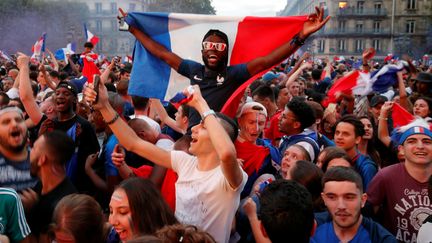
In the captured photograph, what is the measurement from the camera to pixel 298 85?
898cm

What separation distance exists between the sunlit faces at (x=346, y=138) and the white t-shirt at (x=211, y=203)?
189 cm

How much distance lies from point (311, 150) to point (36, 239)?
251cm

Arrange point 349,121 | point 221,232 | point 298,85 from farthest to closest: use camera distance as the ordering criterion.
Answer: point 298,85
point 349,121
point 221,232

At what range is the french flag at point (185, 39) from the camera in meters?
5.03

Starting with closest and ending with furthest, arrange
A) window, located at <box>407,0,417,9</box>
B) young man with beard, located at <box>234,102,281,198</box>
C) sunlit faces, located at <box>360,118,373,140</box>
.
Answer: young man with beard, located at <box>234,102,281,198</box> < sunlit faces, located at <box>360,118,373,140</box> < window, located at <box>407,0,417,9</box>

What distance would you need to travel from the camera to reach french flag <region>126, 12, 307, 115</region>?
5.03 meters

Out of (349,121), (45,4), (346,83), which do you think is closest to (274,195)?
(349,121)

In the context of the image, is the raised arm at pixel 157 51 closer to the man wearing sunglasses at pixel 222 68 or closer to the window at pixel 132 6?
the man wearing sunglasses at pixel 222 68

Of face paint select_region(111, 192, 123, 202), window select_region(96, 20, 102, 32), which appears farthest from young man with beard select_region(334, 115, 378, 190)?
window select_region(96, 20, 102, 32)

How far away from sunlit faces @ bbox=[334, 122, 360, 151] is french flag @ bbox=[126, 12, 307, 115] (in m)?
1.05

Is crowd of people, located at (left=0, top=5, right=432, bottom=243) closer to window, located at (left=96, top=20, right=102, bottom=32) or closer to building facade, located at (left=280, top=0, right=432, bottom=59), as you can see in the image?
window, located at (left=96, top=20, right=102, bottom=32)

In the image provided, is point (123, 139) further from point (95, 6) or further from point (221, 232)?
point (95, 6)

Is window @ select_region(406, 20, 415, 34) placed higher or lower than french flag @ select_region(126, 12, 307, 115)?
higher

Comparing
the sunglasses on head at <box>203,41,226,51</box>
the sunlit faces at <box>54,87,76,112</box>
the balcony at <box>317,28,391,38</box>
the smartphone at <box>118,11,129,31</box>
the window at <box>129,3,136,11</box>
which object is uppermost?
the window at <box>129,3,136,11</box>
